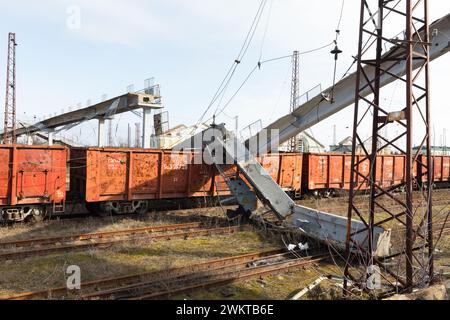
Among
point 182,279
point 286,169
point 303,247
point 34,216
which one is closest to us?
point 182,279

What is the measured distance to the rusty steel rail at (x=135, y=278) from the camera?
6031 millimetres

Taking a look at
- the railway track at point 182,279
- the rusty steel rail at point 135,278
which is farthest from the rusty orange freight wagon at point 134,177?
the railway track at point 182,279

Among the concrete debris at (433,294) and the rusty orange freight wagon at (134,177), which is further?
the rusty orange freight wagon at (134,177)

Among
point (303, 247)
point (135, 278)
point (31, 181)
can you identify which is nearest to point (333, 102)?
point (303, 247)

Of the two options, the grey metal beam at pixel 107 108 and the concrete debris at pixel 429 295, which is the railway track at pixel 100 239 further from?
the grey metal beam at pixel 107 108

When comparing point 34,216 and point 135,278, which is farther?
point 34,216

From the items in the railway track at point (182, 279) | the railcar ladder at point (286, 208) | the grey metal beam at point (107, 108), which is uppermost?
the grey metal beam at point (107, 108)

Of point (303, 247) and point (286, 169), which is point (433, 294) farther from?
point (286, 169)

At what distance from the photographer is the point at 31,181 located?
1099 cm

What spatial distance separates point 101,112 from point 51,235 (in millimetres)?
27613

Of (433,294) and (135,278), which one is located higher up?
(433,294)

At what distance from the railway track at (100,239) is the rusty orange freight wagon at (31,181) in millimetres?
2206

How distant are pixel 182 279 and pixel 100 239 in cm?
387

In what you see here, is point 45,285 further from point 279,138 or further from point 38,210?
point 279,138
